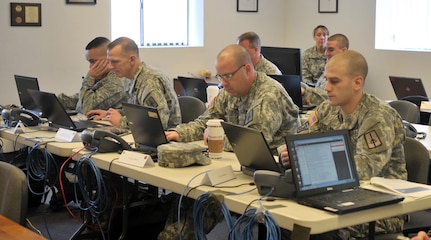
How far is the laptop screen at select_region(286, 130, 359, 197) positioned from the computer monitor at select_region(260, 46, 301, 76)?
413 cm

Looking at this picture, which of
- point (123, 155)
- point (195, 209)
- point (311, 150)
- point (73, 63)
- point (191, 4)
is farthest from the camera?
point (191, 4)

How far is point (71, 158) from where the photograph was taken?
13.3ft

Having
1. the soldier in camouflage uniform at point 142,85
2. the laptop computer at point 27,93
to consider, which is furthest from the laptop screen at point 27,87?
the soldier in camouflage uniform at point 142,85

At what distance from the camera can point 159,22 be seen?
857 cm

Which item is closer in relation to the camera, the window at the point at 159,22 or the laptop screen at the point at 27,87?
the laptop screen at the point at 27,87

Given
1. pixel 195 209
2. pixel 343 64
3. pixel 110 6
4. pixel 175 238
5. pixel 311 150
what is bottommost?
pixel 175 238

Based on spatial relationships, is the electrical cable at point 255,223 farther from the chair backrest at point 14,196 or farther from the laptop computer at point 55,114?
the laptop computer at point 55,114

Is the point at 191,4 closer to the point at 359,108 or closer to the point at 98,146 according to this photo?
the point at 98,146

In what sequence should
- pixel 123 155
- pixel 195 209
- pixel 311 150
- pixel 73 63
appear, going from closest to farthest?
pixel 311 150, pixel 195 209, pixel 123 155, pixel 73 63

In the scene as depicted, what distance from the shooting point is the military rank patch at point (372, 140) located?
3.15 meters

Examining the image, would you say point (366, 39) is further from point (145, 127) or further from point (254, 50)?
point (145, 127)

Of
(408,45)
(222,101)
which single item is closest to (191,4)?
(408,45)

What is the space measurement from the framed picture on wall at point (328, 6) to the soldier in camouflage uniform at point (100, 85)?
4459mm

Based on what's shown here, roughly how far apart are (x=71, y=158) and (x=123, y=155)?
52cm
